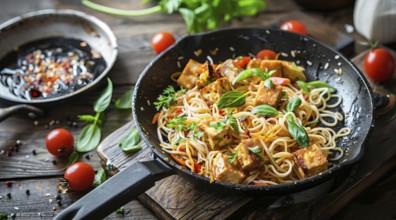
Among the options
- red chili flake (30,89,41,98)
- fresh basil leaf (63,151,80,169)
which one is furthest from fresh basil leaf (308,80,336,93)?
red chili flake (30,89,41,98)

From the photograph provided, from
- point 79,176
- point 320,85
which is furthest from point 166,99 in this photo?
point 320,85

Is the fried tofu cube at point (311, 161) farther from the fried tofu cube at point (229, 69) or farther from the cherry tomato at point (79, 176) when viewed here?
the cherry tomato at point (79, 176)

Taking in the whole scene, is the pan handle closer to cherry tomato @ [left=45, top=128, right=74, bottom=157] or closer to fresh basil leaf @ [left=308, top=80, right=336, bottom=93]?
cherry tomato @ [left=45, top=128, right=74, bottom=157]

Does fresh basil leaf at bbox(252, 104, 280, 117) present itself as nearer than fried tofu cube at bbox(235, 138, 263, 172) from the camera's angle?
No

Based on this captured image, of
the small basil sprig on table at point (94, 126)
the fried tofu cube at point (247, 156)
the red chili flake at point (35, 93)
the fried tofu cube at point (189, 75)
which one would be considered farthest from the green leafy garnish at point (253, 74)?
the red chili flake at point (35, 93)

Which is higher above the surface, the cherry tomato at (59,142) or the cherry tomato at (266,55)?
the cherry tomato at (266,55)

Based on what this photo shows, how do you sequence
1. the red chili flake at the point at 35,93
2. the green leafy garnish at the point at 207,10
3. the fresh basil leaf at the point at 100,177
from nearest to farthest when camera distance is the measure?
the fresh basil leaf at the point at 100,177 < the red chili flake at the point at 35,93 < the green leafy garnish at the point at 207,10

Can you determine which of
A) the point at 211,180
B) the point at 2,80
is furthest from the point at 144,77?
the point at 2,80
